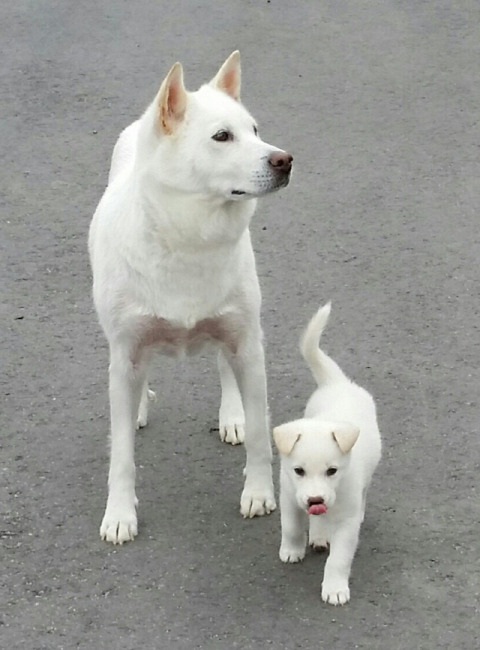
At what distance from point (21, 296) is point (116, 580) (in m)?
2.13

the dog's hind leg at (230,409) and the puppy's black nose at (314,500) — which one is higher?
the puppy's black nose at (314,500)

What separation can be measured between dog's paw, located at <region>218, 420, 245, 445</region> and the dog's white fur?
57 cm

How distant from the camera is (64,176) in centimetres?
725

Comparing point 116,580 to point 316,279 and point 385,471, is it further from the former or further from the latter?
point 316,279

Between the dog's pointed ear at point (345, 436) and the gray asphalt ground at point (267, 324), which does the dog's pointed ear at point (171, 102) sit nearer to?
the dog's pointed ear at point (345, 436)

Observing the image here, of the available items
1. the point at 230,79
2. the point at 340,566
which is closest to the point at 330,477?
the point at 340,566

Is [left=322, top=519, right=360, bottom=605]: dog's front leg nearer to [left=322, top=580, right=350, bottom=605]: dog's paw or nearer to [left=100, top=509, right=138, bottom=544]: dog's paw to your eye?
[left=322, top=580, right=350, bottom=605]: dog's paw

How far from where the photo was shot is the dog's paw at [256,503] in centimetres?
457

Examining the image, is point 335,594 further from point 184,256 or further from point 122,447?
point 184,256

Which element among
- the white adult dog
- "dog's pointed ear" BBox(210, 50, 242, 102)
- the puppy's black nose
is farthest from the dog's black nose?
the puppy's black nose

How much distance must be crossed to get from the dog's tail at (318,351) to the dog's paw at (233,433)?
48 cm

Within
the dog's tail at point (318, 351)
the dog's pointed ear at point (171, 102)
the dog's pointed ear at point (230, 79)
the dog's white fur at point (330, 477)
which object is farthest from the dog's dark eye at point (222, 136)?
the dog's white fur at point (330, 477)

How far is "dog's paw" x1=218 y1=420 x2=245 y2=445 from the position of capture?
5.00 metres

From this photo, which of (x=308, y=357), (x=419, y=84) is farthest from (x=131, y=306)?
(x=419, y=84)
